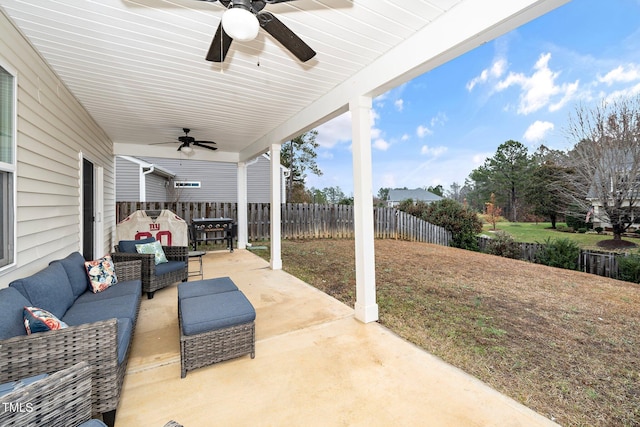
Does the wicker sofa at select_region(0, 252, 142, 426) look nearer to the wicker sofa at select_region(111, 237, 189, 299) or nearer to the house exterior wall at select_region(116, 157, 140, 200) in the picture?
the wicker sofa at select_region(111, 237, 189, 299)

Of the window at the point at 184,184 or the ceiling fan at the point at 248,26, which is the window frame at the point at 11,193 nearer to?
the ceiling fan at the point at 248,26

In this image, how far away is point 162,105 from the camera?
13.1ft

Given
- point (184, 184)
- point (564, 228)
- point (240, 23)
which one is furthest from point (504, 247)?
point (184, 184)

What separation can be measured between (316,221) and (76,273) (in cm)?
780

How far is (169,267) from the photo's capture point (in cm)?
405

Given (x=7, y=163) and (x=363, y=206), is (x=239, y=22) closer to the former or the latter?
(x=363, y=206)

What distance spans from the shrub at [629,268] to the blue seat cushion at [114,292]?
8.57 meters

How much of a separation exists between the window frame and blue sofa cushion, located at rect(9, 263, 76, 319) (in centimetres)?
24

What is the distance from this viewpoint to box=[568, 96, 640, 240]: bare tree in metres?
7.41

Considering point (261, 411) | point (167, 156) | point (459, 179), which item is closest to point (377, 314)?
point (261, 411)

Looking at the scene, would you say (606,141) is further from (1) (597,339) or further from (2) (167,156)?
(2) (167,156)

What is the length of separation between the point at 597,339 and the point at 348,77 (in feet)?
12.5

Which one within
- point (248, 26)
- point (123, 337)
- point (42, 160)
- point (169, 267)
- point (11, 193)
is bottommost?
point (123, 337)

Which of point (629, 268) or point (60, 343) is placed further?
point (629, 268)
